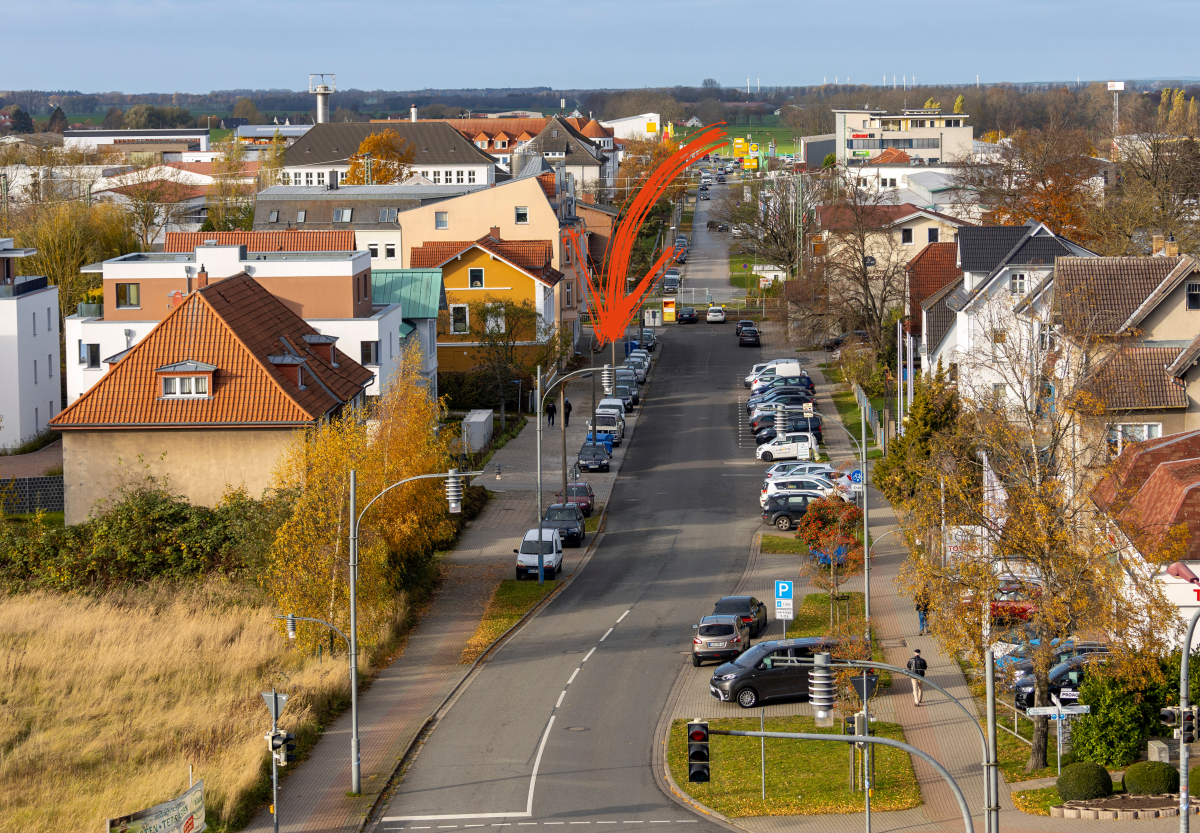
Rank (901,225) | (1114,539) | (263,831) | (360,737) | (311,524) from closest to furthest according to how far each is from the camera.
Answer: (263,831) → (1114,539) → (360,737) → (311,524) → (901,225)

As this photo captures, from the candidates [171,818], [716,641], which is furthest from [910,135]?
[171,818]

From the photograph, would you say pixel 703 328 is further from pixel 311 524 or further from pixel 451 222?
pixel 311 524

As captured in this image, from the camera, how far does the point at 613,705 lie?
3256 cm

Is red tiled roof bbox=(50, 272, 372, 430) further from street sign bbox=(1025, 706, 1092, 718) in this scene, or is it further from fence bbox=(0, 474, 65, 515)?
street sign bbox=(1025, 706, 1092, 718)

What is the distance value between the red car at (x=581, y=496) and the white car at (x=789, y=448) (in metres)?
10.5

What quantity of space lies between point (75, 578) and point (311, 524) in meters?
Result: 10.4

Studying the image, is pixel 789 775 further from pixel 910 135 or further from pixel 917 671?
pixel 910 135

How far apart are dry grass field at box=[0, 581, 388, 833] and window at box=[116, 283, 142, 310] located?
16.5 meters

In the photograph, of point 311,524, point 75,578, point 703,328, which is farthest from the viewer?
point 703,328

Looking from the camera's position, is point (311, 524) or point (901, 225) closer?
point (311, 524)

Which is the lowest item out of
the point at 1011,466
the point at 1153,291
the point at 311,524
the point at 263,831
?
the point at 263,831

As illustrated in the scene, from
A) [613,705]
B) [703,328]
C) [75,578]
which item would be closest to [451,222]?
[703,328]

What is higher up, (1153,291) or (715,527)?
(1153,291)

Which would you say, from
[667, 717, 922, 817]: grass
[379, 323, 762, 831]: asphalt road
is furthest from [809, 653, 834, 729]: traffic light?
[667, 717, 922, 817]: grass
